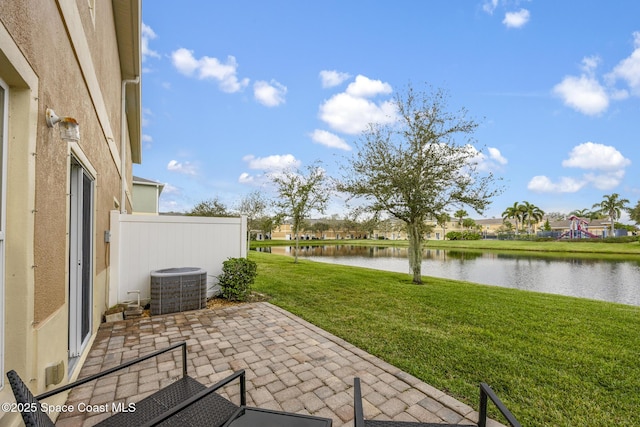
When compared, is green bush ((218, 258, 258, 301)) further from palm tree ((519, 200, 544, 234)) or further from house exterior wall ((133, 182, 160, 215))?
palm tree ((519, 200, 544, 234))

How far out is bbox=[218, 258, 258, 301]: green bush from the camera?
5.95 meters

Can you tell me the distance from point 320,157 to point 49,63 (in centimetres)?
1388

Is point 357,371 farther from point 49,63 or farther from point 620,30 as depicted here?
point 620,30

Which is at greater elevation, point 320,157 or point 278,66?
point 278,66

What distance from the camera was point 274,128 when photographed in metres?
20.6

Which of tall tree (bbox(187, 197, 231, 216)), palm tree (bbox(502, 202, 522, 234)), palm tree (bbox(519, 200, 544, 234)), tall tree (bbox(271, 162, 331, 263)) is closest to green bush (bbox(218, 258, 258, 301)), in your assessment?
tall tree (bbox(271, 162, 331, 263))

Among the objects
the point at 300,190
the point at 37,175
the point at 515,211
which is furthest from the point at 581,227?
the point at 37,175

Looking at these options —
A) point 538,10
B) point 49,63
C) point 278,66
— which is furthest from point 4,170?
point 278,66

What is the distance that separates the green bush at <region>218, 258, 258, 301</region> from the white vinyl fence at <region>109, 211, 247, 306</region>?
0.38 meters

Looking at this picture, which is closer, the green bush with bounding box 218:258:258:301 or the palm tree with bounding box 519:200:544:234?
the green bush with bounding box 218:258:258:301

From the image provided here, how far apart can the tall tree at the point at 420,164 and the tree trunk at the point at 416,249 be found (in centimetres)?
3

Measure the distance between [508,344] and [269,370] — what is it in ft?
10.3

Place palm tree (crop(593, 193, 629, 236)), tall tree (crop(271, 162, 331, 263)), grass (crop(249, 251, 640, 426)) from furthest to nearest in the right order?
palm tree (crop(593, 193, 629, 236))
tall tree (crop(271, 162, 331, 263))
grass (crop(249, 251, 640, 426))

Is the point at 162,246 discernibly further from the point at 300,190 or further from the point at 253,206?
the point at 253,206
